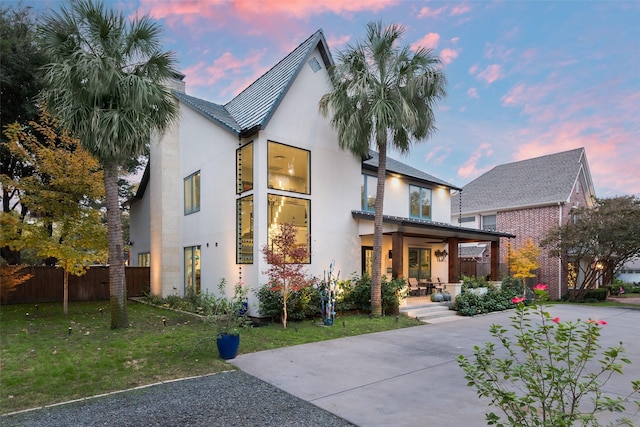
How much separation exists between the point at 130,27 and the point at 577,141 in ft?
85.5

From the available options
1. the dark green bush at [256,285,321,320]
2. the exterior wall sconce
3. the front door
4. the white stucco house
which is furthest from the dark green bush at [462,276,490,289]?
the dark green bush at [256,285,321,320]

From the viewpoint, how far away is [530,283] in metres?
21.5

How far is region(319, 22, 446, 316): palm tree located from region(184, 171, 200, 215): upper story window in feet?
22.4

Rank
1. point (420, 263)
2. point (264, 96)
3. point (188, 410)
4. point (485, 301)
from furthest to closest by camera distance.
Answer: point (420, 263), point (485, 301), point (264, 96), point (188, 410)

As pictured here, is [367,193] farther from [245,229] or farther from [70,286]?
[70,286]

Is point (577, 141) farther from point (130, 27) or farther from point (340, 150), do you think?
point (130, 27)

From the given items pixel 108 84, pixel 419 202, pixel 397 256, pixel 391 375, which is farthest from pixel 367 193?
pixel 108 84

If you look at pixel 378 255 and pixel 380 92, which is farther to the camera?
pixel 378 255

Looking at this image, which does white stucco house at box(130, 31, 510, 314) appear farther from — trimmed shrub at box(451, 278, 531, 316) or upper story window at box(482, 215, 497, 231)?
upper story window at box(482, 215, 497, 231)

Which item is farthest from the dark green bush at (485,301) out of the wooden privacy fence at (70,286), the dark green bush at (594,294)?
the wooden privacy fence at (70,286)

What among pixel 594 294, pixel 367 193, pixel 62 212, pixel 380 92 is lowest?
pixel 594 294

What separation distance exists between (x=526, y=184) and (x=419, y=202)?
34.1 feet

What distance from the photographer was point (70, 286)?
16984mm

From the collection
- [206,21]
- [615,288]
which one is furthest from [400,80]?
[615,288]
